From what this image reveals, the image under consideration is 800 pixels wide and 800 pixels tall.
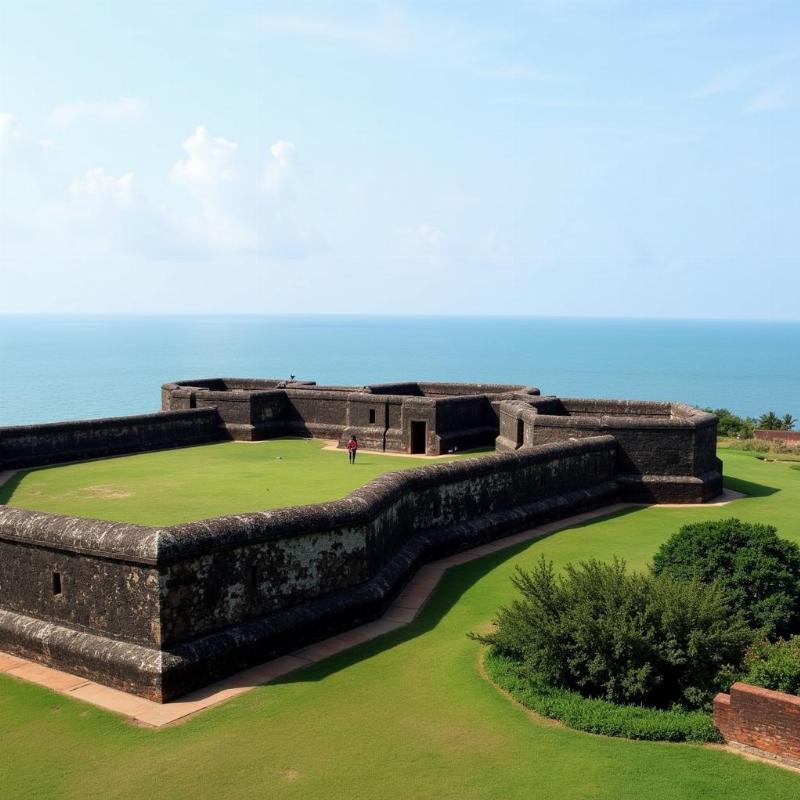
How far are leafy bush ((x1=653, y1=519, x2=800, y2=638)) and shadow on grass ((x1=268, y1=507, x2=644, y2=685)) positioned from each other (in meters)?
2.99

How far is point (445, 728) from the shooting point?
8750mm

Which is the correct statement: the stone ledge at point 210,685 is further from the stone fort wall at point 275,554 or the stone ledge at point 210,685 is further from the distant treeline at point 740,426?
the distant treeline at point 740,426

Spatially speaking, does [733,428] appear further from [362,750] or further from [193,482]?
[362,750]

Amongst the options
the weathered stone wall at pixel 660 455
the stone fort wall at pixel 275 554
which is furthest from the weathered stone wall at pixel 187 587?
the weathered stone wall at pixel 660 455

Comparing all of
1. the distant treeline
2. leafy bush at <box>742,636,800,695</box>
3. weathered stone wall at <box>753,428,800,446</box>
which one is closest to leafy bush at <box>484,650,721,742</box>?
leafy bush at <box>742,636,800,695</box>

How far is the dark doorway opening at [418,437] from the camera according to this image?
29.5m

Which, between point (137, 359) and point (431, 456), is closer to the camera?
point (431, 456)

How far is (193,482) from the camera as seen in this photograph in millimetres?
22812

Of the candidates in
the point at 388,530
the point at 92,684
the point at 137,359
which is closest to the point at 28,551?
the point at 92,684

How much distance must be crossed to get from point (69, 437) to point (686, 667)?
21555 mm

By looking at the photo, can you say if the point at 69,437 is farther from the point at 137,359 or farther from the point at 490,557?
the point at 137,359

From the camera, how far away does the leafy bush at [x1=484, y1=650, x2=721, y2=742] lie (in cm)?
→ 855

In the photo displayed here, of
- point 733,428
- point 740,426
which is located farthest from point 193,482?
point 740,426

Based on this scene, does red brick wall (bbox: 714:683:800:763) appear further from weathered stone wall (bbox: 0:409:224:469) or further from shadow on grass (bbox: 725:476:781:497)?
weathered stone wall (bbox: 0:409:224:469)
